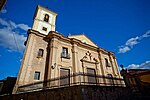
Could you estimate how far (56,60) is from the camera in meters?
13.6

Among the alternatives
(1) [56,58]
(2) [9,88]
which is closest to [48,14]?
(1) [56,58]

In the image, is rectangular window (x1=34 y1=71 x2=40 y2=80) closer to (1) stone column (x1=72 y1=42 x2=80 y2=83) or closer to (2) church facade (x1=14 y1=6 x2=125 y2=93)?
(2) church facade (x1=14 y1=6 x2=125 y2=93)

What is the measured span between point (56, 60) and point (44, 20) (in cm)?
980

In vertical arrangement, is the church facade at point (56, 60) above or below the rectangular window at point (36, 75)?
above

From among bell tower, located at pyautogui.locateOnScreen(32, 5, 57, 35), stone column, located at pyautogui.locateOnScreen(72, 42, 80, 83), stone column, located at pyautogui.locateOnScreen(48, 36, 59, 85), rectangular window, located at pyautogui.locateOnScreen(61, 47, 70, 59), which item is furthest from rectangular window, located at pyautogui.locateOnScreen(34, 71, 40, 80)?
bell tower, located at pyautogui.locateOnScreen(32, 5, 57, 35)

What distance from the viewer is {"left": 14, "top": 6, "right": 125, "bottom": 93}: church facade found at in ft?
38.8

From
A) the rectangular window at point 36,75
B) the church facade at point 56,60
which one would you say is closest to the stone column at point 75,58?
the church facade at point 56,60

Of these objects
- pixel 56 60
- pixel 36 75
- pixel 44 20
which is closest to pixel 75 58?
pixel 56 60

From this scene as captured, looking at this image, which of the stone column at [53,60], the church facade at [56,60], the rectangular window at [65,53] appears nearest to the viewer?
the church facade at [56,60]

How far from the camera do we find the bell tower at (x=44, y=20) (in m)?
17.4

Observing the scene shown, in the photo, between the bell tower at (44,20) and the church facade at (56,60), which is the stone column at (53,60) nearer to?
the church facade at (56,60)

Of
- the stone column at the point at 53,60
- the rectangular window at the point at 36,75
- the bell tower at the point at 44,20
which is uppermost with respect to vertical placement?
the bell tower at the point at 44,20

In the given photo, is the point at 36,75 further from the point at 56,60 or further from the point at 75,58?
the point at 75,58

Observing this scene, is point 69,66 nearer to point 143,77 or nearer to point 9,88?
point 9,88
